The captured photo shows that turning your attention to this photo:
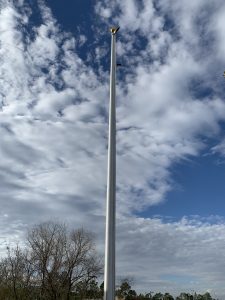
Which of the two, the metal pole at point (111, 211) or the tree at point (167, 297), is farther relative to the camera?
the tree at point (167, 297)

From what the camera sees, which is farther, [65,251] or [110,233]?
[65,251]

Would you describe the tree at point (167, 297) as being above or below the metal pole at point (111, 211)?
above

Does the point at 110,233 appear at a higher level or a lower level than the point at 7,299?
lower

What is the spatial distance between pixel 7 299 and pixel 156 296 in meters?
124

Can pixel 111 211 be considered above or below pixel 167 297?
below

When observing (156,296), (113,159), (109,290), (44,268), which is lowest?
(109,290)

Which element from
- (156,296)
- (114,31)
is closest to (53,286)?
(114,31)

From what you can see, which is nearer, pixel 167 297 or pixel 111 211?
pixel 111 211

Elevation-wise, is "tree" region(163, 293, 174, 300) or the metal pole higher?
"tree" region(163, 293, 174, 300)

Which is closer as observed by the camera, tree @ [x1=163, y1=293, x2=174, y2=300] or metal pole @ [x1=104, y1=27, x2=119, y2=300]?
metal pole @ [x1=104, y1=27, x2=119, y2=300]

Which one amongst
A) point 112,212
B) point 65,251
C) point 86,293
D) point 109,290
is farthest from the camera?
point 86,293

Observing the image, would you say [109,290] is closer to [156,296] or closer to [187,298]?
[156,296]

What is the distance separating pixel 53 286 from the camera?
66.1 meters

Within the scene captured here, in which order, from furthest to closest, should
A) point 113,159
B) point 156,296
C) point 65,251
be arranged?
1. point 156,296
2. point 65,251
3. point 113,159
